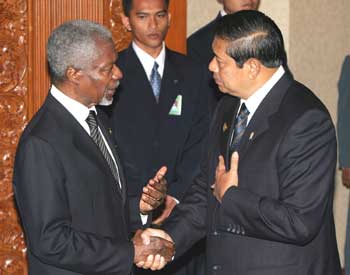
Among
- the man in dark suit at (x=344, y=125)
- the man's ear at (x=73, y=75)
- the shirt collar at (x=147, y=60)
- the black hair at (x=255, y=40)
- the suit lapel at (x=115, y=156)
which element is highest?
the black hair at (x=255, y=40)

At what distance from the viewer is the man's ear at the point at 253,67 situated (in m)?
3.72

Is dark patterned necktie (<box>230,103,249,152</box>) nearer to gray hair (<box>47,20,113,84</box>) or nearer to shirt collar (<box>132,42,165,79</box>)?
gray hair (<box>47,20,113,84</box>)

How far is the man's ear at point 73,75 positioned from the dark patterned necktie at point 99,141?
202mm

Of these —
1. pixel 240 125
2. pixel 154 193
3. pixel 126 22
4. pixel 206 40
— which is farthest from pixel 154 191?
pixel 206 40

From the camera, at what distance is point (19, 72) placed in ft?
17.7

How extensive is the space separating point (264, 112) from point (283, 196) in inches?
14.7

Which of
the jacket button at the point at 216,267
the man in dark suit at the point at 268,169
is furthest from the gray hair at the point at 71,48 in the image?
the jacket button at the point at 216,267

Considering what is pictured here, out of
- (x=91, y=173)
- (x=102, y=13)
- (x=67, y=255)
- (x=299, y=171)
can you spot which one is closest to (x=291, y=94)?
(x=299, y=171)

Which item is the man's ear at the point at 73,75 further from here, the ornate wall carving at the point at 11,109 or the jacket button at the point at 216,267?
the ornate wall carving at the point at 11,109

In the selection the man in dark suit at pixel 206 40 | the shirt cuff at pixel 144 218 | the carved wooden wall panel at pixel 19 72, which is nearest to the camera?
the shirt cuff at pixel 144 218

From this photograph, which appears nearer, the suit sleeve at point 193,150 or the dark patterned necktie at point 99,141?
the dark patterned necktie at point 99,141

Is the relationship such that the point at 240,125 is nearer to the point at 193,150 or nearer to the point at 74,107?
the point at 74,107

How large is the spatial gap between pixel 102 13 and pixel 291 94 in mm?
1976

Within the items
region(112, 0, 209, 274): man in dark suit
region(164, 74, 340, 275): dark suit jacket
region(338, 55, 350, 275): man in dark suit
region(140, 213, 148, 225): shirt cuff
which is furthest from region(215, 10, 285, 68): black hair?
region(338, 55, 350, 275): man in dark suit
